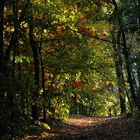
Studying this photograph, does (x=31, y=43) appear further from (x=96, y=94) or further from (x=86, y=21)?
(x=96, y=94)

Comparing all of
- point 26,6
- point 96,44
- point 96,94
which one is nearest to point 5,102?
point 26,6

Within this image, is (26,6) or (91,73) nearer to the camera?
(26,6)

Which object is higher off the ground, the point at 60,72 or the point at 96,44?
the point at 96,44

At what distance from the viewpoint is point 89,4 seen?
19.7m

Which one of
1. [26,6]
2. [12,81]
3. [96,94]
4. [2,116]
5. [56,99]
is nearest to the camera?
[2,116]

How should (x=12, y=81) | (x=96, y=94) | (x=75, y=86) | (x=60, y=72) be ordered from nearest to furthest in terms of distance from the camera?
(x=12, y=81), (x=60, y=72), (x=75, y=86), (x=96, y=94)

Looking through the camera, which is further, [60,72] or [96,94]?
[96,94]

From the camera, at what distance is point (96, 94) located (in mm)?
43594

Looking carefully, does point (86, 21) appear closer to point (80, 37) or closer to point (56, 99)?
point (80, 37)

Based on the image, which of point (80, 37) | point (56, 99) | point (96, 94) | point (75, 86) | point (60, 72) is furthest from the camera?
point (96, 94)

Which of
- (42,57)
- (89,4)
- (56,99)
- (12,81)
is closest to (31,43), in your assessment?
(42,57)

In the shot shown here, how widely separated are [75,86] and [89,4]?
9238 mm

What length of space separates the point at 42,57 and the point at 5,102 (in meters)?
9.80

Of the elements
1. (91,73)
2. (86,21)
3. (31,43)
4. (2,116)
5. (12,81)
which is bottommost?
(2,116)
